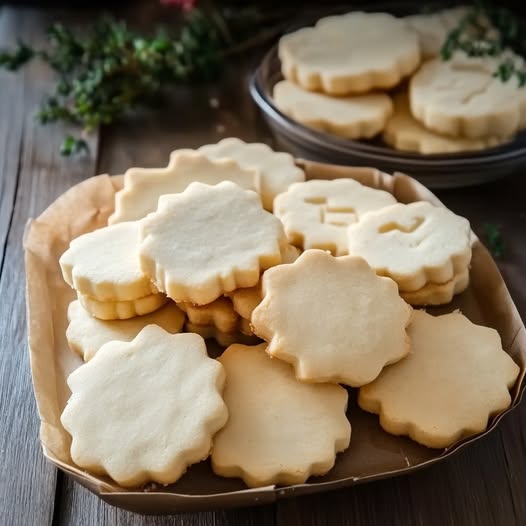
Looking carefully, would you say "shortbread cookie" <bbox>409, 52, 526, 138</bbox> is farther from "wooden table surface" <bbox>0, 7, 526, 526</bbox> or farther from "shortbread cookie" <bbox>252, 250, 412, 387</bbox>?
"shortbread cookie" <bbox>252, 250, 412, 387</bbox>

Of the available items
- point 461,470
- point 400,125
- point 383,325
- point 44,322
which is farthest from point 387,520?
point 400,125

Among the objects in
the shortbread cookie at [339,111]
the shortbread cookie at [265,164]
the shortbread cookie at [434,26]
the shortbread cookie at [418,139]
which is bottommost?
the shortbread cookie at [418,139]

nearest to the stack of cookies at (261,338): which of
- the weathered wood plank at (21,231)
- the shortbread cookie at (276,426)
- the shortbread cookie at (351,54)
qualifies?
the shortbread cookie at (276,426)

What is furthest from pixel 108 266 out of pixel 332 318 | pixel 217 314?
pixel 332 318

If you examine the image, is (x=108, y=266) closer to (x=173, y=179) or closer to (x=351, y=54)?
(x=173, y=179)

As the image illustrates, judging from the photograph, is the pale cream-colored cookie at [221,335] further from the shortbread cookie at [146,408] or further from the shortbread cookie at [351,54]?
the shortbread cookie at [351,54]
